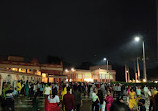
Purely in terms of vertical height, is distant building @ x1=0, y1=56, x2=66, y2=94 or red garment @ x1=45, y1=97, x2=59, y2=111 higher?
distant building @ x1=0, y1=56, x2=66, y2=94

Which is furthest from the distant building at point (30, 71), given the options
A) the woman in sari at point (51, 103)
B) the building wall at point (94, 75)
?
the woman in sari at point (51, 103)

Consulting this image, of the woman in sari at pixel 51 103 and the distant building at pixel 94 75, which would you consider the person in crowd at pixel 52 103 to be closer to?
the woman in sari at pixel 51 103

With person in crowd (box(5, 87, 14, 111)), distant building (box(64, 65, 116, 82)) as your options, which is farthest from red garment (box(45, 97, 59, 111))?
distant building (box(64, 65, 116, 82))

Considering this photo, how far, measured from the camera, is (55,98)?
710 centimetres

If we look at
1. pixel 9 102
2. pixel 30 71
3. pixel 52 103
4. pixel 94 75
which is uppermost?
pixel 30 71

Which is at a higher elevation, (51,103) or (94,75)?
(51,103)

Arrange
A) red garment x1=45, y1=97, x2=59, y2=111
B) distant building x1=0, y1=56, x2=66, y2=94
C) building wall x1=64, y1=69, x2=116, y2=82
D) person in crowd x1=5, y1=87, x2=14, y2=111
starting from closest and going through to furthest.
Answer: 1. red garment x1=45, y1=97, x2=59, y2=111
2. person in crowd x1=5, y1=87, x2=14, y2=111
3. distant building x1=0, y1=56, x2=66, y2=94
4. building wall x1=64, y1=69, x2=116, y2=82

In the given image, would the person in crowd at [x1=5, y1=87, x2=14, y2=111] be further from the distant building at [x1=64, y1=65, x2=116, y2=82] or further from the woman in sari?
the distant building at [x1=64, y1=65, x2=116, y2=82]

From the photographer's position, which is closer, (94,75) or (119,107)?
(119,107)

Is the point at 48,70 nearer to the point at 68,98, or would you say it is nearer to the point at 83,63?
the point at 68,98

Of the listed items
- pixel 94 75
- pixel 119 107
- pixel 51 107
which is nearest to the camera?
pixel 119 107

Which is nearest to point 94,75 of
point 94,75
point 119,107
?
point 94,75

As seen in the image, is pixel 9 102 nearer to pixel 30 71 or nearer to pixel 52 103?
pixel 52 103

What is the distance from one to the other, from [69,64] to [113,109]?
88170mm
